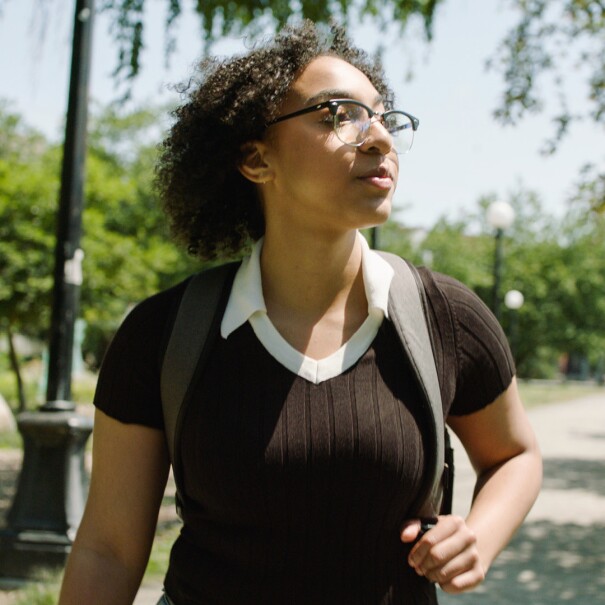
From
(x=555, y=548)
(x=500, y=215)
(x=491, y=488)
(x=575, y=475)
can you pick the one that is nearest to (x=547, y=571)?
(x=555, y=548)

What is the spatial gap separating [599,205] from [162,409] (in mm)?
6108

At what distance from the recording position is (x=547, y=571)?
6152 millimetres

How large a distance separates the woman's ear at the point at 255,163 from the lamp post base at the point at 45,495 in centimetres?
402

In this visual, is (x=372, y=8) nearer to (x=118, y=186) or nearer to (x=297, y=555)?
(x=297, y=555)

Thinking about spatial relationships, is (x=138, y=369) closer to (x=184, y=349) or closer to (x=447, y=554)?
(x=184, y=349)

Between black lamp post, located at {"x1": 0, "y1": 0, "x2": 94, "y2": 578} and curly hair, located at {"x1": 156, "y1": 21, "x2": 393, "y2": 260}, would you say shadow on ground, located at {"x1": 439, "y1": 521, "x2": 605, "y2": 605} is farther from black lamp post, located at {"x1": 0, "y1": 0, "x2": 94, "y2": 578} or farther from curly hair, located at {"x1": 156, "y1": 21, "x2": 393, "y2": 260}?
curly hair, located at {"x1": 156, "y1": 21, "x2": 393, "y2": 260}

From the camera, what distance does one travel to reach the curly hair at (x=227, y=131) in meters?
1.92

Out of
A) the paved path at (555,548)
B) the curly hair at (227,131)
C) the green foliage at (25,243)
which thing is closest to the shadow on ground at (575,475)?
the paved path at (555,548)

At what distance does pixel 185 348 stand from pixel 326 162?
448mm

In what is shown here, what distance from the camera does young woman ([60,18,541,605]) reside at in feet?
5.20

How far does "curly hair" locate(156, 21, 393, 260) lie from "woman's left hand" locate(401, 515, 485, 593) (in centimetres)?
86

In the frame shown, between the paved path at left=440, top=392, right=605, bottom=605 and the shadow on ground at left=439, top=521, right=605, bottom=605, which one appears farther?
the paved path at left=440, top=392, right=605, bottom=605

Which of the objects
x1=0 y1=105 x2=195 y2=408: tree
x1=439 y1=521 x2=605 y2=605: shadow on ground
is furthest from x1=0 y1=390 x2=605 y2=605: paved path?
x1=0 y1=105 x2=195 y2=408: tree

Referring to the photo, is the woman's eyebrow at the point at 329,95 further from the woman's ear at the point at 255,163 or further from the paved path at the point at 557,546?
the paved path at the point at 557,546
